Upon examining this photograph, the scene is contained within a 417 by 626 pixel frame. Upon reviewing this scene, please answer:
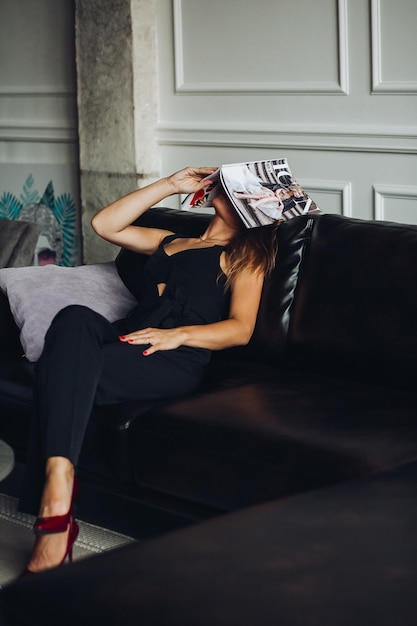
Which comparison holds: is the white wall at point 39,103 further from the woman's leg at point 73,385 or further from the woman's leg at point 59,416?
the woman's leg at point 59,416

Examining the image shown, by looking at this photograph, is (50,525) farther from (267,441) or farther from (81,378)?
(267,441)

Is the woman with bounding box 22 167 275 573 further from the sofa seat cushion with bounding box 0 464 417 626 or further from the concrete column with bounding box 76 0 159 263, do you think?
the concrete column with bounding box 76 0 159 263

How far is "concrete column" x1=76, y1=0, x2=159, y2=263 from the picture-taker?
4.39m

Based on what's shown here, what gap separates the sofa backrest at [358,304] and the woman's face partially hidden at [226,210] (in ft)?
0.76

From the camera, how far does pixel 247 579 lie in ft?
3.35

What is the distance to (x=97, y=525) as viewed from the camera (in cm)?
257

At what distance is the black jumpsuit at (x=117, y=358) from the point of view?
88.5 inches

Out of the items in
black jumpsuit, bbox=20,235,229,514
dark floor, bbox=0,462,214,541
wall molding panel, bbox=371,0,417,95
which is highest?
wall molding panel, bbox=371,0,417,95

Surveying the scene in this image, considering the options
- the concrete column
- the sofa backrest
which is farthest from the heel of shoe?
the concrete column

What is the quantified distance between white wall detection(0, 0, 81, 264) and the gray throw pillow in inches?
79.7

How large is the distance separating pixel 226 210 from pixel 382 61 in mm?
1212

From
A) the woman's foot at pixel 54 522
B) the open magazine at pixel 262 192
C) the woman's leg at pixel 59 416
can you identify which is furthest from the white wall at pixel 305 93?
the woman's foot at pixel 54 522

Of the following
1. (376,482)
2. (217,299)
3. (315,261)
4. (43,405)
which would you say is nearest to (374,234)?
(315,261)

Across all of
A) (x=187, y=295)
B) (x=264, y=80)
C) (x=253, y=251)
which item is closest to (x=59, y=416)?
(x=187, y=295)
